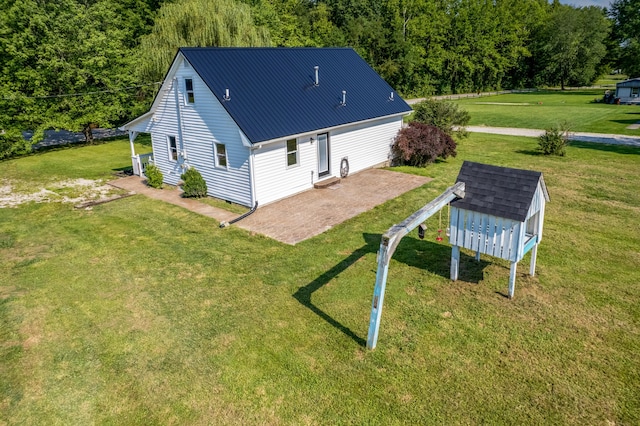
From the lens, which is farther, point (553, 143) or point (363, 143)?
point (553, 143)

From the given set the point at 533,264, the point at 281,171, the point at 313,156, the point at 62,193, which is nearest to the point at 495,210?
the point at 533,264

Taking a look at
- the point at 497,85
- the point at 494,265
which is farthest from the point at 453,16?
the point at 494,265

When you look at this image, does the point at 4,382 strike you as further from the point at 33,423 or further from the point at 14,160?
the point at 14,160

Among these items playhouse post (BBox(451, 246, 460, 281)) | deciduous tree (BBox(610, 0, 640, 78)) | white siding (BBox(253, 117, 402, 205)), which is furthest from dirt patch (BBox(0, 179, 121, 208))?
deciduous tree (BBox(610, 0, 640, 78))

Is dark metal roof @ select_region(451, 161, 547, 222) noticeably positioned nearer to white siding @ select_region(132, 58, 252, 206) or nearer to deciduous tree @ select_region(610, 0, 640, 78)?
white siding @ select_region(132, 58, 252, 206)

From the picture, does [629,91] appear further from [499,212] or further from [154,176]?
[154,176]
